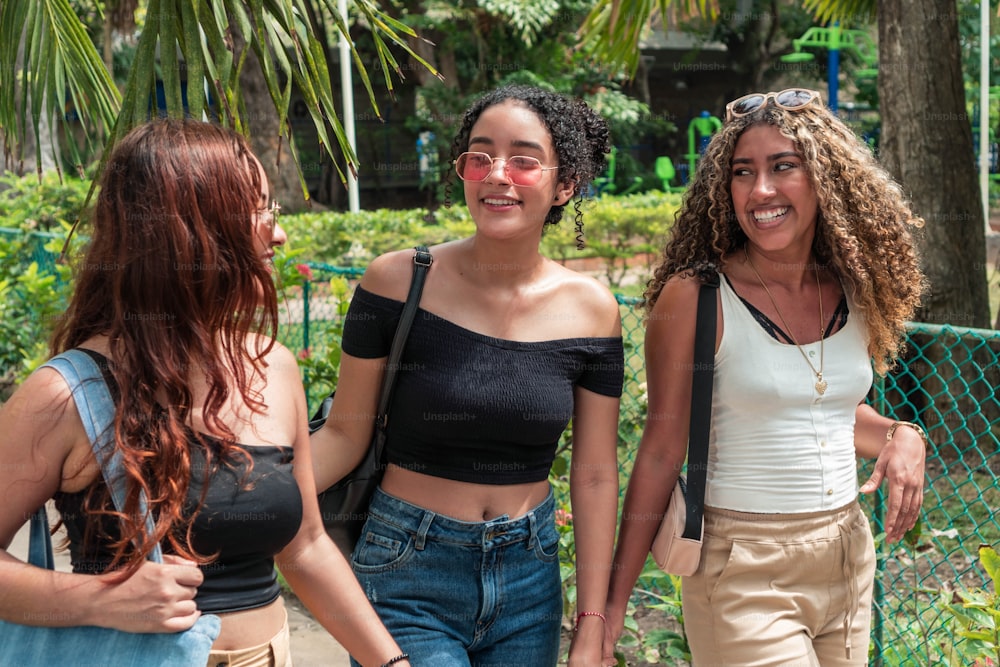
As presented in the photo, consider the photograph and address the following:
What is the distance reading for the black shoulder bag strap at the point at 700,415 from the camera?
2.20 m

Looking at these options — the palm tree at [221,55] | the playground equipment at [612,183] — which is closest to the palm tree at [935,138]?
the palm tree at [221,55]

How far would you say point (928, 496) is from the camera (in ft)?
17.8

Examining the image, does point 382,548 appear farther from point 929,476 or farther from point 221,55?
point 929,476

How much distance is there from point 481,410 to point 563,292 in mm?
335

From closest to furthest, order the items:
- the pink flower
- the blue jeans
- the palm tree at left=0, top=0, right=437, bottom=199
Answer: the blue jeans < the palm tree at left=0, top=0, right=437, bottom=199 < the pink flower

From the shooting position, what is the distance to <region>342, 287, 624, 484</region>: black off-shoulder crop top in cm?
213

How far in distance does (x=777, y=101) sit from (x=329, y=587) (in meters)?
1.35

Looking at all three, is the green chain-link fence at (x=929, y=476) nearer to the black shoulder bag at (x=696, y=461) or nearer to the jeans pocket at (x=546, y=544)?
the black shoulder bag at (x=696, y=461)

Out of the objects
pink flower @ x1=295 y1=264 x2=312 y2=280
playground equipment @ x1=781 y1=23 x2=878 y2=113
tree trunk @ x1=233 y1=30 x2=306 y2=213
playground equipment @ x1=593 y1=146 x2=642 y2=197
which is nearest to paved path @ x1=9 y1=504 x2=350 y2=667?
pink flower @ x1=295 y1=264 x2=312 y2=280

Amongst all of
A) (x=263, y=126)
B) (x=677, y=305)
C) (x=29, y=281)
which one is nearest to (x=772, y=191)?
(x=677, y=305)

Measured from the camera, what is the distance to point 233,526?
65.2 inches

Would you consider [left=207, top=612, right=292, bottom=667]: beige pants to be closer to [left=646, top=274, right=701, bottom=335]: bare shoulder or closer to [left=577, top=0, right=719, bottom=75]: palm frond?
[left=646, top=274, right=701, bottom=335]: bare shoulder

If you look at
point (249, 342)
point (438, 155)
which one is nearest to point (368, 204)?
point (438, 155)

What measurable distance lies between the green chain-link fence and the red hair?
1.14 meters
